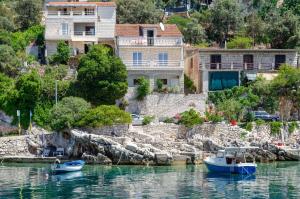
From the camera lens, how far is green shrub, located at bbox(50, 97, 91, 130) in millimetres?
65812

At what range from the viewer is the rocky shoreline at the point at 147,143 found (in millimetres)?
62844

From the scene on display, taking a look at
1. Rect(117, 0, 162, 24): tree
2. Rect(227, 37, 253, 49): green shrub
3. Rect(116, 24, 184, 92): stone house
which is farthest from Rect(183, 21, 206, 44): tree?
Rect(116, 24, 184, 92): stone house

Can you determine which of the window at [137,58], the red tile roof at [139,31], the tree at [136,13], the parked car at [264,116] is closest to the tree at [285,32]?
the red tile roof at [139,31]

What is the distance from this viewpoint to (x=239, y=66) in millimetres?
76875

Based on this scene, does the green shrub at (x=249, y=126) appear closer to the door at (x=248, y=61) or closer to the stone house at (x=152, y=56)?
the stone house at (x=152, y=56)

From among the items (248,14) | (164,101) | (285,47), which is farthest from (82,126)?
(248,14)

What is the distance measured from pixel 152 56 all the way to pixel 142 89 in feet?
14.6

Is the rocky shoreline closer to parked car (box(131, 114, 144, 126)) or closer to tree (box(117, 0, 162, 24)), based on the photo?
parked car (box(131, 114, 144, 126))

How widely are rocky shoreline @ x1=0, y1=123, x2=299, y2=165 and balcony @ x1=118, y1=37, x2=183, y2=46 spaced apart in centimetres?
1050

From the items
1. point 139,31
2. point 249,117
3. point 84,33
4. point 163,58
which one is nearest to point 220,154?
point 249,117

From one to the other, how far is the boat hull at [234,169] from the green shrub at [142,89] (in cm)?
1509

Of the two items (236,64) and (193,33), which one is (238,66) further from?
(193,33)

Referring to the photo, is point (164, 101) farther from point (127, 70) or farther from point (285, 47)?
point (285, 47)

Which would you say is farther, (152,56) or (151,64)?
(152,56)
